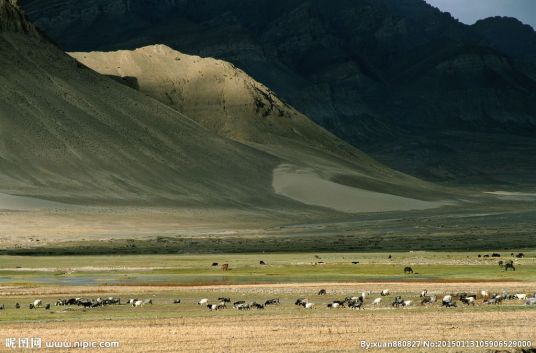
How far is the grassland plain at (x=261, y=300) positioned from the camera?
3316 centimetres

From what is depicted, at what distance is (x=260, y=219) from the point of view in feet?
523

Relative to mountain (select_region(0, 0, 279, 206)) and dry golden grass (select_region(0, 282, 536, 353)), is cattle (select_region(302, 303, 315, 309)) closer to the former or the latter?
dry golden grass (select_region(0, 282, 536, 353))

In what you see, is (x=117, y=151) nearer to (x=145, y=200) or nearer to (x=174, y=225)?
(x=145, y=200)

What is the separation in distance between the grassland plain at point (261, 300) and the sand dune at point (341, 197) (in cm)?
10112

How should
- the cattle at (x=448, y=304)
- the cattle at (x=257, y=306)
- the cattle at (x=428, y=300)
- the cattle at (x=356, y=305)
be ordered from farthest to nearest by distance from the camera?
the cattle at (x=428, y=300) < the cattle at (x=257, y=306) < the cattle at (x=356, y=305) < the cattle at (x=448, y=304)

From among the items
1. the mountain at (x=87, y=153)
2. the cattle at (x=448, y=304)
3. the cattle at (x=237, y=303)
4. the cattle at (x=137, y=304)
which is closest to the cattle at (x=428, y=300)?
the cattle at (x=448, y=304)

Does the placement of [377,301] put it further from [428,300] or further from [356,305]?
[428,300]

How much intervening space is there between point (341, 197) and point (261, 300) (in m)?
146

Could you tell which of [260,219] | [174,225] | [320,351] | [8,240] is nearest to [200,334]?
[320,351]

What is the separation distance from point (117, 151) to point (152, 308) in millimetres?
137836

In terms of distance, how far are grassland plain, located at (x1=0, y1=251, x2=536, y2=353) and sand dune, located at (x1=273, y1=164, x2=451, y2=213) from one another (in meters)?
101

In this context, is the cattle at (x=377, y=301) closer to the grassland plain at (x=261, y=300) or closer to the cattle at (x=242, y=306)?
the grassland plain at (x=261, y=300)

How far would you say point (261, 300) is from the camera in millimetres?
47031

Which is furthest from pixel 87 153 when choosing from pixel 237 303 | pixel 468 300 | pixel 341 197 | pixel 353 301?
pixel 468 300
